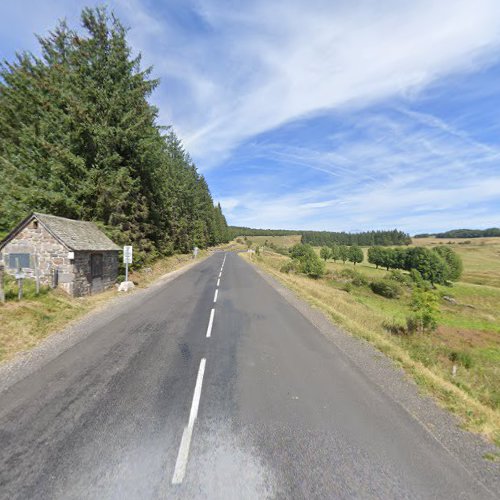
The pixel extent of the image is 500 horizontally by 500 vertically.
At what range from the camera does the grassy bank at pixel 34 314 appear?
754 centimetres

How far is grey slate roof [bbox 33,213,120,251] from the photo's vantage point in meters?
13.5

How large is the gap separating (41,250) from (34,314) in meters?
5.55

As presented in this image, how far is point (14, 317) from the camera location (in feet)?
29.0

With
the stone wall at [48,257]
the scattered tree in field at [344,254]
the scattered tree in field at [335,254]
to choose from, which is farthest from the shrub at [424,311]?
the scattered tree in field at [335,254]

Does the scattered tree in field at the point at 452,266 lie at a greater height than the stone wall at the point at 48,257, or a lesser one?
lesser

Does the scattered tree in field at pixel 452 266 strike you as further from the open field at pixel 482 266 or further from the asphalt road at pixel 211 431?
the asphalt road at pixel 211 431

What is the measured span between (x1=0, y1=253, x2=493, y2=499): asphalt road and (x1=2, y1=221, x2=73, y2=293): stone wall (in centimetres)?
780

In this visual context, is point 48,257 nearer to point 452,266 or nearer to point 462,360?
point 462,360

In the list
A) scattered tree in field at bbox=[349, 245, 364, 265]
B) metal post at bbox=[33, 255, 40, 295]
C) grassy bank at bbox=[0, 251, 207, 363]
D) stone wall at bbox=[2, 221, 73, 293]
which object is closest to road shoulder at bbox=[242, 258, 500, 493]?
grassy bank at bbox=[0, 251, 207, 363]

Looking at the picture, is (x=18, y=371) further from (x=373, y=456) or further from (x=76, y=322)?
(x=373, y=456)

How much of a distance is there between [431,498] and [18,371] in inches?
312

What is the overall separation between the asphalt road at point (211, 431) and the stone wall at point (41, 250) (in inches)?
307

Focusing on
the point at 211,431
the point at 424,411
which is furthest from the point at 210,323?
the point at 424,411

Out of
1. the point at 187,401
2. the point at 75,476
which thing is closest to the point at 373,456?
the point at 187,401
